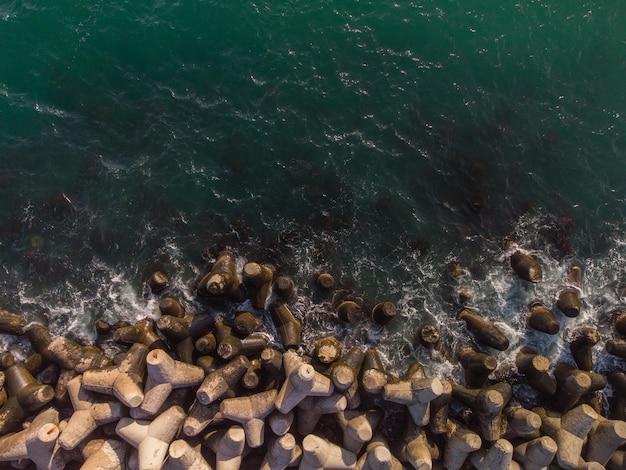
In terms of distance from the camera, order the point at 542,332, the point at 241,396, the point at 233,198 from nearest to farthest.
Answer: the point at 241,396, the point at 542,332, the point at 233,198

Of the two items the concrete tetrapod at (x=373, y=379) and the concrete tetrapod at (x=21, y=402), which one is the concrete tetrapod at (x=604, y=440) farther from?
the concrete tetrapod at (x=21, y=402)

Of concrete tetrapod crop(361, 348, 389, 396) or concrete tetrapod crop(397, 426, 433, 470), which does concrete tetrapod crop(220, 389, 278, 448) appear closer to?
concrete tetrapod crop(361, 348, 389, 396)

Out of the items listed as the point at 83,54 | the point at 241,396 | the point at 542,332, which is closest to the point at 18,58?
the point at 83,54

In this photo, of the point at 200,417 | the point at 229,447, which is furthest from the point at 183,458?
the point at 229,447

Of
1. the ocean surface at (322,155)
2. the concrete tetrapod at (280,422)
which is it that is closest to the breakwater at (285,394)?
the concrete tetrapod at (280,422)

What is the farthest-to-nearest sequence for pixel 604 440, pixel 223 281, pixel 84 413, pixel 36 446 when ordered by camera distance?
1. pixel 223 281
2. pixel 604 440
3. pixel 84 413
4. pixel 36 446

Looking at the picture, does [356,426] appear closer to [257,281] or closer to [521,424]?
[521,424]

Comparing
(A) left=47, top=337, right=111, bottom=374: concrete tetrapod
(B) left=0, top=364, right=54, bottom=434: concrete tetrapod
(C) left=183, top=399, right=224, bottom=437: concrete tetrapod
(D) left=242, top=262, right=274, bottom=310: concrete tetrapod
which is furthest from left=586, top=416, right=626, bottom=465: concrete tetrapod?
(B) left=0, top=364, right=54, bottom=434: concrete tetrapod

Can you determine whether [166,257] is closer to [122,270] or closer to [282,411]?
[122,270]
